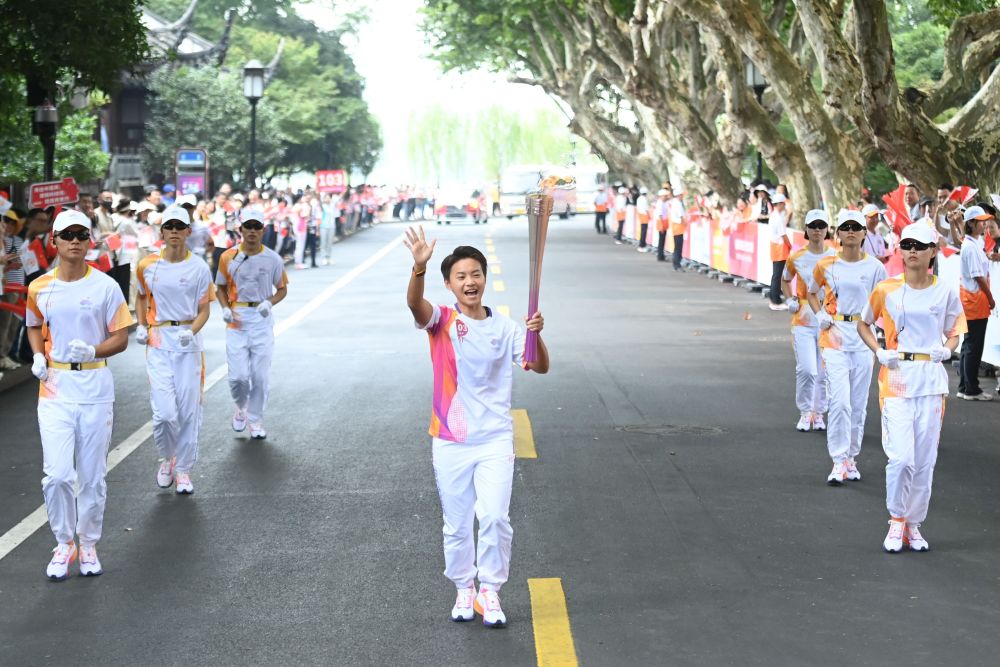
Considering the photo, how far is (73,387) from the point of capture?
8.25 meters

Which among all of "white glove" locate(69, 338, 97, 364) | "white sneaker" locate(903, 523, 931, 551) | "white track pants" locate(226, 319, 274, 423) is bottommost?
"white sneaker" locate(903, 523, 931, 551)

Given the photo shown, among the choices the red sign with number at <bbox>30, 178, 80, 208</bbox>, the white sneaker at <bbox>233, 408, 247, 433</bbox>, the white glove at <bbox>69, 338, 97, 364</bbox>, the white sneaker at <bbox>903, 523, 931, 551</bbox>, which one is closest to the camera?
the white glove at <bbox>69, 338, 97, 364</bbox>

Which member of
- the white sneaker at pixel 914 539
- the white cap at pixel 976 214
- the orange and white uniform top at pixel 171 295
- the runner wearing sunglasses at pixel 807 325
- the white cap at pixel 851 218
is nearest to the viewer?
the white sneaker at pixel 914 539

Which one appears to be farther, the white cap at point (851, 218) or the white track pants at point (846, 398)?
the white cap at point (851, 218)

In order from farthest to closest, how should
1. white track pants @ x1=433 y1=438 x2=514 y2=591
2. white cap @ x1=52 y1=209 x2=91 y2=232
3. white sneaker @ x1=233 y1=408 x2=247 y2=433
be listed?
1. white sneaker @ x1=233 y1=408 x2=247 y2=433
2. white cap @ x1=52 y1=209 x2=91 y2=232
3. white track pants @ x1=433 y1=438 x2=514 y2=591

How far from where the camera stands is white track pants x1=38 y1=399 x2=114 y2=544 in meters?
8.16

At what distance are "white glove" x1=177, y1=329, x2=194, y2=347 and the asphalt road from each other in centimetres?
105

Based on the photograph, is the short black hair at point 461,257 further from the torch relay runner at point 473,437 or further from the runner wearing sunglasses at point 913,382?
the runner wearing sunglasses at point 913,382

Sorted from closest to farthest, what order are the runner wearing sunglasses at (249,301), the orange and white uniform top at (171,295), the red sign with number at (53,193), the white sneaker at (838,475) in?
the orange and white uniform top at (171,295) → the white sneaker at (838,475) → the runner wearing sunglasses at (249,301) → the red sign with number at (53,193)

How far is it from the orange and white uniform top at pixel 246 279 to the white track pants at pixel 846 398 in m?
4.54

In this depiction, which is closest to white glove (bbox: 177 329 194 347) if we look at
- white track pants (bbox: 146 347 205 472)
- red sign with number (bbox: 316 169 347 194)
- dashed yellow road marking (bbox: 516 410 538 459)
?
white track pants (bbox: 146 347 205 472)

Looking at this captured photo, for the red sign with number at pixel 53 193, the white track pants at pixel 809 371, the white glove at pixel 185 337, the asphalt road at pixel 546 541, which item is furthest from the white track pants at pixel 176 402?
the red sign with number at pixel 53 193

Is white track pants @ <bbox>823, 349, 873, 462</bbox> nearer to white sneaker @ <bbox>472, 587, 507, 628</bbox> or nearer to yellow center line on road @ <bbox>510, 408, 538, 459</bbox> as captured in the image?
yellow center line on road @ <bbox>510, 408, 538, 459</bbox>

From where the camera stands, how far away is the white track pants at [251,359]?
12250mm
